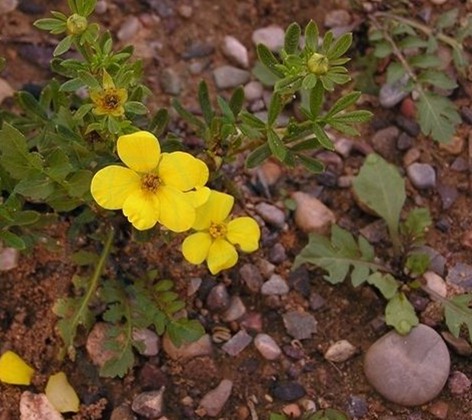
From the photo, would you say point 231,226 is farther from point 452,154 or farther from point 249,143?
point 452,154

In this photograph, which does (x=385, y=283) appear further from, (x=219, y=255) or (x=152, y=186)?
(x=152, y=186)

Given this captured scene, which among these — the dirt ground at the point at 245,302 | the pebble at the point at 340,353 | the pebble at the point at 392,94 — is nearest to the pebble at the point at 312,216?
the dirt ground at the point at 245,302

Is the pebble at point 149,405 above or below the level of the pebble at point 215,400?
above

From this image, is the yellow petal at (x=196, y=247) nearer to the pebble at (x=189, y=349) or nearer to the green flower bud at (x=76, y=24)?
the pebble at (x=189, y=349)

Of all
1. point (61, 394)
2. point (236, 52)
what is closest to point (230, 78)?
point (236, 52)

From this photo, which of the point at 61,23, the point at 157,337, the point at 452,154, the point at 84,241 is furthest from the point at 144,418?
the point at 452,154

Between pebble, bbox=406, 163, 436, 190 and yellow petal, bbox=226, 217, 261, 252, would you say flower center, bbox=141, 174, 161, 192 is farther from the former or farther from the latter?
pebble, bbox=406, 163, 436, 190

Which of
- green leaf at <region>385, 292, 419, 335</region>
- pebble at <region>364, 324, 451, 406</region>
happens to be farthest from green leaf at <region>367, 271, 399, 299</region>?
pebble at <region>364, 324, 451, 406</region>
